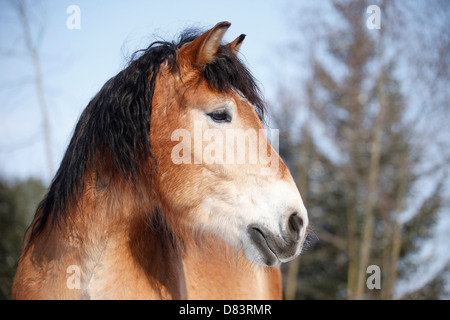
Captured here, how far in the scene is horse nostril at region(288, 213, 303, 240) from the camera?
94.3 inches

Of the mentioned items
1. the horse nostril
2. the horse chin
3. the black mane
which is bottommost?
the horse chin

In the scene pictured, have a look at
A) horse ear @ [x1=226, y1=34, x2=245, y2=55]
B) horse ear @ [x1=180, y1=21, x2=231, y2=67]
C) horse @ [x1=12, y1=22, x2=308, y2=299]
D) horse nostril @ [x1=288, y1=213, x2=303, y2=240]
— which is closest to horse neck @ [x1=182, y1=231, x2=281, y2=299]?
horse @ [x1=12, y1=22, x2=308, y2=299]

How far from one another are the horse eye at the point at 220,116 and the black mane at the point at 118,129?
0.52ft

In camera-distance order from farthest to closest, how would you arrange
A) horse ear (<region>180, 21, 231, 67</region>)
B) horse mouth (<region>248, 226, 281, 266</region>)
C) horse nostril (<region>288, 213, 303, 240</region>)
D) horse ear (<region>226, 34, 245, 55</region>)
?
horse ear (<region>226, 34, 245, 55</region>) → horse ear (<region>180, 21, 231, 67</region>) → horse mouth (<region>248, 226, 281, 266</region>) → horse nostril (<region>288, 213, 303, 240</region>)

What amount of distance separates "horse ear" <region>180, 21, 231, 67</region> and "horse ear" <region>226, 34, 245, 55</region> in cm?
26

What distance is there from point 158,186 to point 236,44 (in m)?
1.26

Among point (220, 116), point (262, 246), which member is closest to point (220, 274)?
point (262, 246)

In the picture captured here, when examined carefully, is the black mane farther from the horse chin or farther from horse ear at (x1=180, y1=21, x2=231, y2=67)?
the horse chin

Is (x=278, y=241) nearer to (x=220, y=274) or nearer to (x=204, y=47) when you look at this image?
(x=204, y=47)

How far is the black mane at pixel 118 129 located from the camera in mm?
2584

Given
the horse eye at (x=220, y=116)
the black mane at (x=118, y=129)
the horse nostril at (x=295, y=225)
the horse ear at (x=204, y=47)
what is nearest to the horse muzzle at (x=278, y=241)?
the horse nostril at (x=295, y=225)

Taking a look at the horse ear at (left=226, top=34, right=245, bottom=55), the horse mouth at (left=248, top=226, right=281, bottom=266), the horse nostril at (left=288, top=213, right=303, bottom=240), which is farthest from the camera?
the horse ear at (left=226, top=34, right=245, bottom=55)
